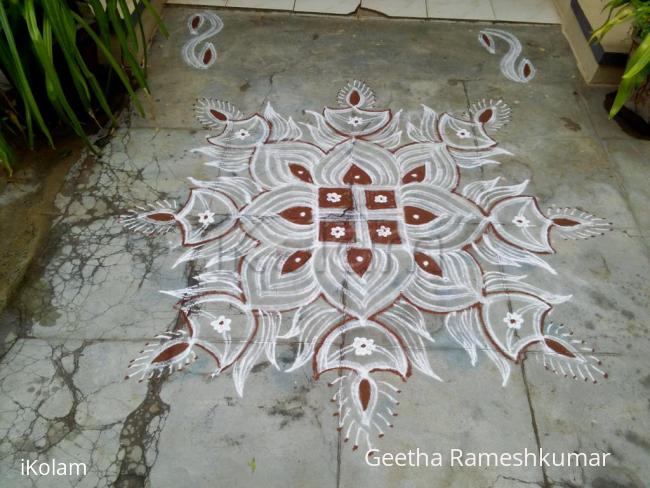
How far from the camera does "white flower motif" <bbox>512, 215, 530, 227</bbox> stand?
1878mm

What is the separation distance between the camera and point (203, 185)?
198 centimetres

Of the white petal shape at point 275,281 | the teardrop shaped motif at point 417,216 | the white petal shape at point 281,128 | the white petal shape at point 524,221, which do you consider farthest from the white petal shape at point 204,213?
the white petal shape at point 524,221

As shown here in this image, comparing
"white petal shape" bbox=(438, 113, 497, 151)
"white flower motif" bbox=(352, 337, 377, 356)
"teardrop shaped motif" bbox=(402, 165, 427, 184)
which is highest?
"white petal shape" bbox=(438, 113, 497, 151)

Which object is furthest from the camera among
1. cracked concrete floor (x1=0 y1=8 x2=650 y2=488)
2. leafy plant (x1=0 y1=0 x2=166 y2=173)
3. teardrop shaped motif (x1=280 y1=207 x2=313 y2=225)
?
teardrop shaped motif (x1=280 y1=207 x2=313 y2=225)

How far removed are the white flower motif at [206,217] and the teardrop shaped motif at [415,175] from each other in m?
0.73

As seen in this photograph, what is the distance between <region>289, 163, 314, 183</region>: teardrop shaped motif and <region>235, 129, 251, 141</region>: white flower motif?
0.26 metres

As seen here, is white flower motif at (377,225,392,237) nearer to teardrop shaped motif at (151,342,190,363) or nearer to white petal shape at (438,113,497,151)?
white petal shape at (438,113,497,151)

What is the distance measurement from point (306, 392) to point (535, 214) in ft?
3.47

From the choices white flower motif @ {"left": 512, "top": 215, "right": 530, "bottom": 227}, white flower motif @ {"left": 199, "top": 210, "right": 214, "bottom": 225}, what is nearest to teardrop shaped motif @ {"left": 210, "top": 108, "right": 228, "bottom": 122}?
white flower motif @ {"left": 199, "top": 210, "right": 214, "bottom": 225}

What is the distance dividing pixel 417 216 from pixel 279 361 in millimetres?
731

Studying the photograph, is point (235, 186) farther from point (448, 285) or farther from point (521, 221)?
point (521, 221)

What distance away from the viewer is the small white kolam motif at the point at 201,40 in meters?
2.48

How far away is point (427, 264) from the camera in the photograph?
5.80 feet

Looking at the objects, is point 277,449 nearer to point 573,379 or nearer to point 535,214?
point 573,379
